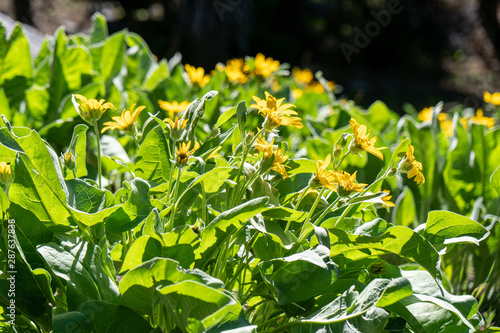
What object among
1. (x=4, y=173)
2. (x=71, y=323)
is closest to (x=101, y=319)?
(x=71, y=323)

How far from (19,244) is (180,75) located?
1395 mm

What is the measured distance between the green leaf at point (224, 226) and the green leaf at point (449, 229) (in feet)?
1.28

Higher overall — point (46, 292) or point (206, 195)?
point (206, 195)

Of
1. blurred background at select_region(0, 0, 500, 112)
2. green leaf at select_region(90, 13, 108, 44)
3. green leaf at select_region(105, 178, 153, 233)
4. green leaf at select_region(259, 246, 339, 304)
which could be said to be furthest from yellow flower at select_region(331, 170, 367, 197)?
blurred background at select_region(0, 0, 500, 112)

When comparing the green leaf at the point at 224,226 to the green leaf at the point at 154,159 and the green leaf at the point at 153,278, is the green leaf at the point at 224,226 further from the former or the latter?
the green leaf at the point at 154,159

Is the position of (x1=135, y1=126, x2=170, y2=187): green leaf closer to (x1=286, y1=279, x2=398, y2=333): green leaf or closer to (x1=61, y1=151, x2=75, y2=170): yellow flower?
(x1=61, y1=151, x2=75, y2=170): yellow flower

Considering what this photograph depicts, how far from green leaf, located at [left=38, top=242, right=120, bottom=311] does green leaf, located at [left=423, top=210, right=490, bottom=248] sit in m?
0.66

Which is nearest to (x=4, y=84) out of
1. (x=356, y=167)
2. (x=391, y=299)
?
(x=356, y=167)

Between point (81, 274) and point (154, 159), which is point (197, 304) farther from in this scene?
point (154, 159)

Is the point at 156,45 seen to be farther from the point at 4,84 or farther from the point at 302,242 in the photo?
the point at 302,242

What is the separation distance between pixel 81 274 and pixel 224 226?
10.8 inches

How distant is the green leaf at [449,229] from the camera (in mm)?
1108

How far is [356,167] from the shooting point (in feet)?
5.66

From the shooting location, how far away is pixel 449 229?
113cm
